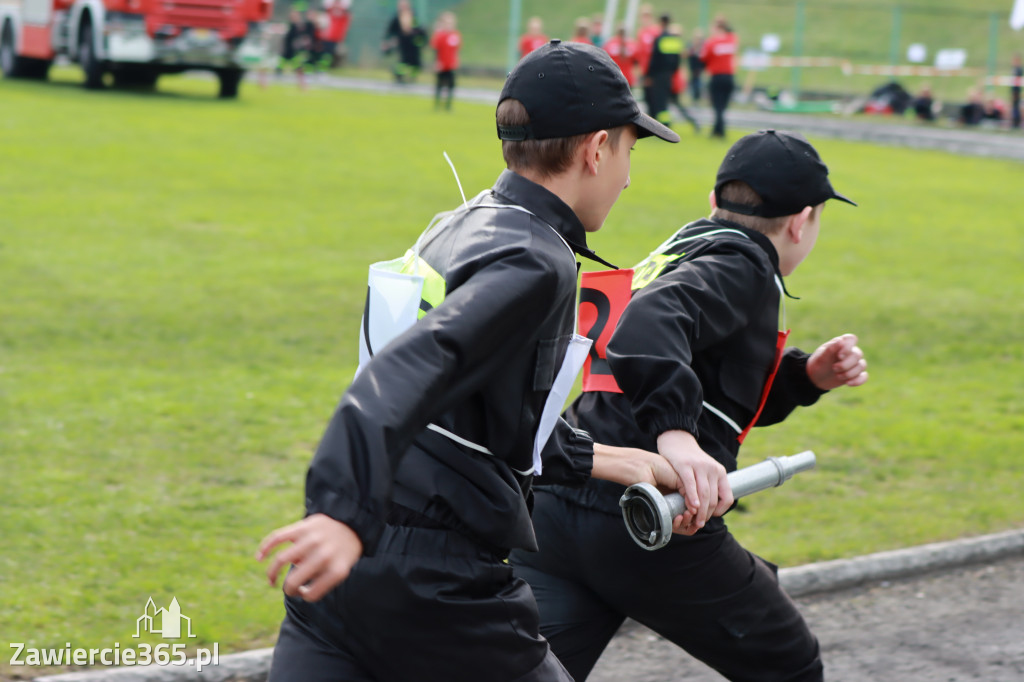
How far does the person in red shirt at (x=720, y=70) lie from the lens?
22.9 m

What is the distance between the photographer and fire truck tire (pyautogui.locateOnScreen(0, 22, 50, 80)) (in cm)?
2523

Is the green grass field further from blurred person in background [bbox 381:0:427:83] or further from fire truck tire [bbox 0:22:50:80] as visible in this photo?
blurred person in background [bbox 381:0:427:83]

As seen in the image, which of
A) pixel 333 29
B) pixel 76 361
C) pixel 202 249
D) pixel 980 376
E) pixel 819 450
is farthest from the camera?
pixel 333 29

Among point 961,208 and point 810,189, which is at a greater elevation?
point 810,189

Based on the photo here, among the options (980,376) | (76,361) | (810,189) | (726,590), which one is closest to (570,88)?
(810,189)

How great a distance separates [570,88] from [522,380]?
23.0 inches

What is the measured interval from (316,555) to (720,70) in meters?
22.3

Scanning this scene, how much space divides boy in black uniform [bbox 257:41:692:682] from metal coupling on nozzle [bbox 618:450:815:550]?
257 millimetres

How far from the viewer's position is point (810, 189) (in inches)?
127

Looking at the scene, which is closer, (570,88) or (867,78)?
(570,88)

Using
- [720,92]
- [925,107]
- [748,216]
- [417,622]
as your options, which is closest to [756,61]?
[925,107]

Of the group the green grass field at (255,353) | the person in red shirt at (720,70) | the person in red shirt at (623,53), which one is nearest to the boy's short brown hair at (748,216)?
the green grass field at (255,353)

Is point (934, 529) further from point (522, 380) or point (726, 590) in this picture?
point (522, 380)

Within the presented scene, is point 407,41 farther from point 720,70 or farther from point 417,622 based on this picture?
point 417,622
